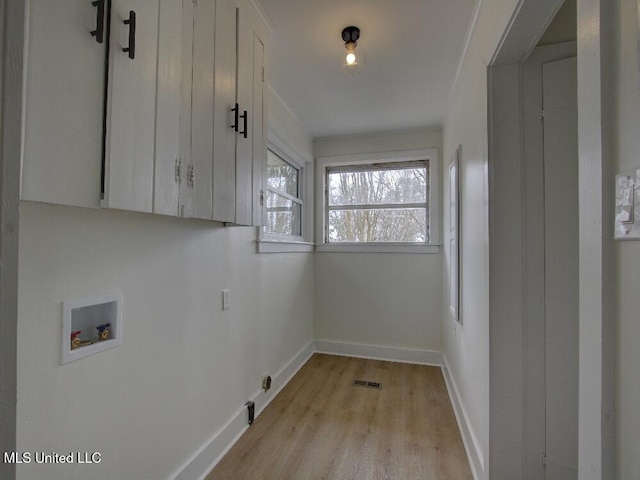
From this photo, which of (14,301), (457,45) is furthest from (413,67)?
(14,301)

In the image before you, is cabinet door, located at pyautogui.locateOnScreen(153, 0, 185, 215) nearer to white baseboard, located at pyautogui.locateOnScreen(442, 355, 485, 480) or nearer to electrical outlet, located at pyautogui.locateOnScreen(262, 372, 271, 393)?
electrical outlet, located at pyautogui.locateOnScreen(262, 372, 271, 393)

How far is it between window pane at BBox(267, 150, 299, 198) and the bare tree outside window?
0.45 m

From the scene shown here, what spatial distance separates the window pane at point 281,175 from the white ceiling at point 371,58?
477 millimetres

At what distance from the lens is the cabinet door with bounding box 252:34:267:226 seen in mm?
1664

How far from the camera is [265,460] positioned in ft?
5.64

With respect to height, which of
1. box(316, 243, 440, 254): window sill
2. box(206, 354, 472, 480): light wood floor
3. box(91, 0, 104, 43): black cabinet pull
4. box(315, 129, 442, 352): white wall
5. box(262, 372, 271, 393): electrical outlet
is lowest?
box(206, 354, 472, 480): light wood floor

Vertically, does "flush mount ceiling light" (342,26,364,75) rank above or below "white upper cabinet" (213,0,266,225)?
above

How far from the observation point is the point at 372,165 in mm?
3467

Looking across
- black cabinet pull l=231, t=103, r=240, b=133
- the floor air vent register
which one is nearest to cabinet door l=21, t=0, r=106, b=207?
black cabinet pull l=231, t=103, r=240, b=133

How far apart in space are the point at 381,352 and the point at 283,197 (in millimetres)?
1954

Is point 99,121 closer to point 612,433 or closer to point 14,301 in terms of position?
point 14,301

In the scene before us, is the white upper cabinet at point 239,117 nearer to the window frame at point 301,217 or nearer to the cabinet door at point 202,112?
the cabinet door at point 202,112

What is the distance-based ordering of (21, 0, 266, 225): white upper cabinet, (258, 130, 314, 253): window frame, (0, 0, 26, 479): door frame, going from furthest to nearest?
1. (258, 130, 314, 253): window frame
2. (21, 0, 266, 225): white upper cabinet
3. (0, 0, 26, 479): door frame

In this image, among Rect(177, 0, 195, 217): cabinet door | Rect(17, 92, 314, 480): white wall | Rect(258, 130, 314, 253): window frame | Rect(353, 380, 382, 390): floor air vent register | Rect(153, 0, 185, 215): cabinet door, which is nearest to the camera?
Rect(17, 92, 314, 480): white wall
